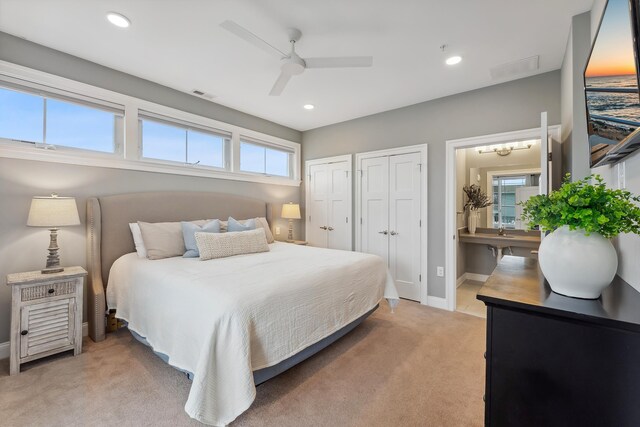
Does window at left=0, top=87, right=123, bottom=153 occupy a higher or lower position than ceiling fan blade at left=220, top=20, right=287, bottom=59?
lower

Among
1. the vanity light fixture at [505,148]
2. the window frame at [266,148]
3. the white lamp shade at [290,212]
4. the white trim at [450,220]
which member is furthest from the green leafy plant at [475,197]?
the window frame at [266,148]

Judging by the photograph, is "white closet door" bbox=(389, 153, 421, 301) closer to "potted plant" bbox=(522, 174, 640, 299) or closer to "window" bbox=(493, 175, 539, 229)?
"window" bbox=(493, 175, 539, 229)

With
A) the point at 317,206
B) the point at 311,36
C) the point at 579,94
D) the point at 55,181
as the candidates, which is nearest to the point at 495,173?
the point at 579,94

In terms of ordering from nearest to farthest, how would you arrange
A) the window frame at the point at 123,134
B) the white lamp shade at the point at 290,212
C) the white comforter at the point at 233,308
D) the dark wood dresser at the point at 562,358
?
the dark wood dresser at the point at 562,358, the white comforter at the point at 233,308, the window frame at the point at 123,134, the white lamp shade at the point at 290,212

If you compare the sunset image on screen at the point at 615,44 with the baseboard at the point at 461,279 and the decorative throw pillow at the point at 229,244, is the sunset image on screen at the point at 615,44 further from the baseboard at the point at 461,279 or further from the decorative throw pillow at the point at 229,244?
the baseboard at the point at 461,279

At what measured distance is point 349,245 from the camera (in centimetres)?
448

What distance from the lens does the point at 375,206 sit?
13.9 ft

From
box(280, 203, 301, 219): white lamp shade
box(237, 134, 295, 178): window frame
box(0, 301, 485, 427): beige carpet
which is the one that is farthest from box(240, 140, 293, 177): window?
box(0, 301, 485, 427): beige carpet

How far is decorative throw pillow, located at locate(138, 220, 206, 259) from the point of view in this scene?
276 cm

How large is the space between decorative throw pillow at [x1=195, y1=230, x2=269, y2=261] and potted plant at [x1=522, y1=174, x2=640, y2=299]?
258cm

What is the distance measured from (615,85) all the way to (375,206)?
3.11m

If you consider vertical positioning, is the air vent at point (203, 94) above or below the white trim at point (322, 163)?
above

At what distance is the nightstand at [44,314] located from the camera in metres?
2.10

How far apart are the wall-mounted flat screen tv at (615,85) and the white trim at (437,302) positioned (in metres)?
2.48
